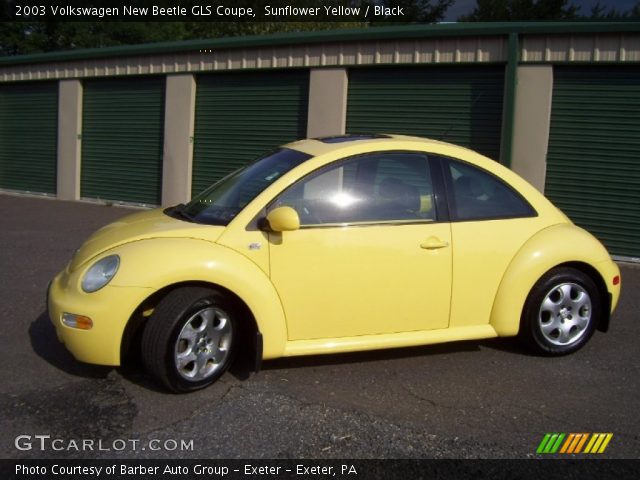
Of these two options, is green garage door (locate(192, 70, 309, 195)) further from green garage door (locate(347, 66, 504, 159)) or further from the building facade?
green garage door (locate(347, 66, 504, 159))

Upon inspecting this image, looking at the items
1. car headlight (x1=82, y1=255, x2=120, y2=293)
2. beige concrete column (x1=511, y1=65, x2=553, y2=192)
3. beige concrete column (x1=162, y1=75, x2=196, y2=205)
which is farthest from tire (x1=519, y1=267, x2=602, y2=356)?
beige concrete column (x1=162, y1=75, x2=196, y2=205)

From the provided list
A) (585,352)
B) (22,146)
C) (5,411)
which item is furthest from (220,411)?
(22,146)

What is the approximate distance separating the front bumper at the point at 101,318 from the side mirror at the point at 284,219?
2.78 ft

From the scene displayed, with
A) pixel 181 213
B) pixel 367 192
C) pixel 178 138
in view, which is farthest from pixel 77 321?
pixel 178 138

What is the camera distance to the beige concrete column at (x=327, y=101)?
11461mm

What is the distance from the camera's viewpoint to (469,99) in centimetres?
1055

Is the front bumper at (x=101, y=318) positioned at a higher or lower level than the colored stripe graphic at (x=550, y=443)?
higher

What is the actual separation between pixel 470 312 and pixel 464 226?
60 centimetres

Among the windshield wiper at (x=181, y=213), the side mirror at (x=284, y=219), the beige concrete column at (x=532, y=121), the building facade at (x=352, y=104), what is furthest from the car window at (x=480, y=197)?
the building facade at (x=352, y=104)

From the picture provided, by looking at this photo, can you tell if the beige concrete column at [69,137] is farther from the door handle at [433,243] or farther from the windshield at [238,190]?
the door handle at [433,243]

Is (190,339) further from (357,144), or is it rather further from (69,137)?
(69,137)

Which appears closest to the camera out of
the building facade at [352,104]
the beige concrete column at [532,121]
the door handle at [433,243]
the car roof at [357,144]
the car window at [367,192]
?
the car window at [367,192]

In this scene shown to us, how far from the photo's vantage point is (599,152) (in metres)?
9.62

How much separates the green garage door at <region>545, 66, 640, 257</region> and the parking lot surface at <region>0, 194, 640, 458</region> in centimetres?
467
